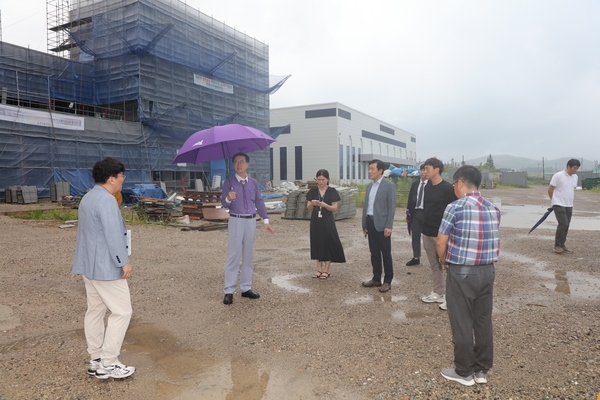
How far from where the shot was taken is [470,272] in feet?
10.2

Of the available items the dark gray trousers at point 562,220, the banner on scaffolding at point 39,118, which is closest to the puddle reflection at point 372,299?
the dark gray trousers at point 562,220

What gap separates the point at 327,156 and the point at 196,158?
45.7 meters

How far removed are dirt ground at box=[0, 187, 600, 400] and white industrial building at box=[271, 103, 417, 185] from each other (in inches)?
1665

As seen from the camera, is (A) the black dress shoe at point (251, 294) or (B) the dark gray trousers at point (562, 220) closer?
(A) the black dress shoe at point (251, 294)

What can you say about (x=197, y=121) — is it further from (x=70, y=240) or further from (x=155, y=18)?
(x=70, y=240)

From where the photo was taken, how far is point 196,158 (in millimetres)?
5934

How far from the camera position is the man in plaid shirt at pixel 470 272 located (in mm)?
3090

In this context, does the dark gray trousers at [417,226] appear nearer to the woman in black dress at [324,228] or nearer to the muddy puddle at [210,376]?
the woman in black dress at [324,228]

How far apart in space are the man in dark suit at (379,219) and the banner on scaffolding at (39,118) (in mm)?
23821

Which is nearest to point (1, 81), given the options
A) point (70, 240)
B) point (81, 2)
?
point (81, 2)

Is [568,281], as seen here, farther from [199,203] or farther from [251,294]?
[199,203]

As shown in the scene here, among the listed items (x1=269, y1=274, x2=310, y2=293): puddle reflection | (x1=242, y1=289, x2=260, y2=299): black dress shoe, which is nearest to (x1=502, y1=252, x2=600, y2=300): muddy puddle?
(x1=269, y1=274, x2=310, y2=293): puddle reflection

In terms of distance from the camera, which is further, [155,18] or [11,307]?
[155,18]

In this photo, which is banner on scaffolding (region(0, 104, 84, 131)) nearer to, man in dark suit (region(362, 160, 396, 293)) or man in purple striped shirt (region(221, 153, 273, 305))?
man in purple striped shirt (region(221, 153, 273, 305))
